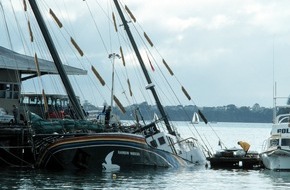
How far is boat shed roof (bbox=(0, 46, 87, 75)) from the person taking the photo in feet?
234

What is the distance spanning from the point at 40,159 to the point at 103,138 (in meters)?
4.70

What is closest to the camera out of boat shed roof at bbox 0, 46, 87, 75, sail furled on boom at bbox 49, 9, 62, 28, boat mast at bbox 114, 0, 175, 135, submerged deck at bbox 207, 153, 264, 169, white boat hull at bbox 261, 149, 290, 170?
sail furled on boom at bbox 49, 9, 62, 28

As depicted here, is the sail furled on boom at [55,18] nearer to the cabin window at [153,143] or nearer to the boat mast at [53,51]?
the boat mast at [53,51]

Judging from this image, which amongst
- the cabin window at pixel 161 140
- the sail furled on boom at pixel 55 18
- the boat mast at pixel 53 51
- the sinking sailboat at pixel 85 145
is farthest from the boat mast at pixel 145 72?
the boat mast at pixel 53 51

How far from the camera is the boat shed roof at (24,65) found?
2810 inches

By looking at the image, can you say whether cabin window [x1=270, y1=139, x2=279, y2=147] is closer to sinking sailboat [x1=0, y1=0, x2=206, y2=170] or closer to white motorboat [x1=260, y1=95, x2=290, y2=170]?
white motorboat [x1=260, y1=95, x2=290, y2=170]

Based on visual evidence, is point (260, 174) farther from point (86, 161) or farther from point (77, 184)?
point (77, 184)

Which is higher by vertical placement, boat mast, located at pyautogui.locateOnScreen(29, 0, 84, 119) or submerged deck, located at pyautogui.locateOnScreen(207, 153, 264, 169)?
boat mast, located at pyautogui.locateOnScreen(29, 0, 84, 119)

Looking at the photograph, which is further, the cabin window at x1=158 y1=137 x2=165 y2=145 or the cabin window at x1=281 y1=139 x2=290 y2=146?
the cabin window at x1=281 y1=139 x2=290 y2=146

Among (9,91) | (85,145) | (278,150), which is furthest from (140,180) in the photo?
(9,91)

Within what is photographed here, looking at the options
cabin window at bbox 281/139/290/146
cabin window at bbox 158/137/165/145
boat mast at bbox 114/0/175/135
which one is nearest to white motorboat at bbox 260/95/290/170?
cabin window at bbox 281/139/290/146

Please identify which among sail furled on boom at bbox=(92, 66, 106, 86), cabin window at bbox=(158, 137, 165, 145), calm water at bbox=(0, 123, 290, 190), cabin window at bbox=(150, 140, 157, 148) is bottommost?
calm water at bbox=(0, 123, 290, 190)

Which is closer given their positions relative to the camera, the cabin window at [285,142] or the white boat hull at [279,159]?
the white boat hull at [279,159]

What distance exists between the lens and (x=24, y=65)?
73.6 meters
